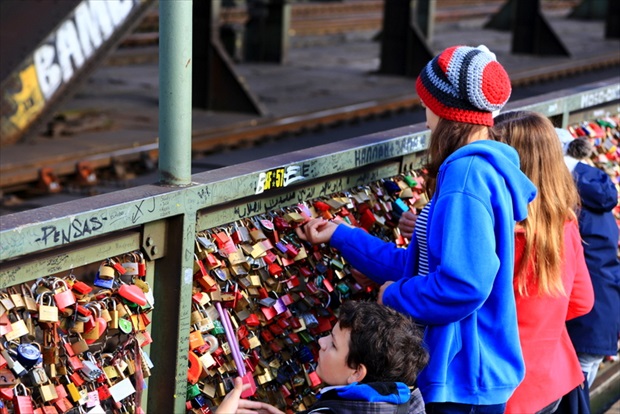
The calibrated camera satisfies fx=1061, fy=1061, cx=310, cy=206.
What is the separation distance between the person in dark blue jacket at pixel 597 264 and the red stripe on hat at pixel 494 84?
141 centimetres

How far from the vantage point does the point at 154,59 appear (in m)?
18.8

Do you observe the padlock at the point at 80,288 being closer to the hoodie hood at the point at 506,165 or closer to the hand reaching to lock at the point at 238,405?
the hand reaching to lock at the point at 238,405

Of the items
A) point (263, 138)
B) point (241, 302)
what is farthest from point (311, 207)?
point (263, 138)

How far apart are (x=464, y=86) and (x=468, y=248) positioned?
48 cm

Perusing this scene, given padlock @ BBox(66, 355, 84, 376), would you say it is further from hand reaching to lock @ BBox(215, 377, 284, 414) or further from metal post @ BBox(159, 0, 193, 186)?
metal post @ BBox(159, 0, 193, 186)

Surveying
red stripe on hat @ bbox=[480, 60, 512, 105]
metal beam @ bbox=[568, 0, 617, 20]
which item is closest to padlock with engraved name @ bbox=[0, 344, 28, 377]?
red stripe on hat @ bbox=[480, 60, 512, 105]

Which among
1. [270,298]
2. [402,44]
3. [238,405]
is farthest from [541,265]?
[402,44]

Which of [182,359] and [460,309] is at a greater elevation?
[460,309]

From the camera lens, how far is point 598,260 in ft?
14.6

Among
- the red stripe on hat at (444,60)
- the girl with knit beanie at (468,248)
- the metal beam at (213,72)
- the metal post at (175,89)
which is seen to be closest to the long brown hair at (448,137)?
the girl with knit beanie at (468,248)

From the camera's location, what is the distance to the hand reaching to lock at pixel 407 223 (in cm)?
380

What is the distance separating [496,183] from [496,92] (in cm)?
27

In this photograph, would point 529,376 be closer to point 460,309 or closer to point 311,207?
point 460,309

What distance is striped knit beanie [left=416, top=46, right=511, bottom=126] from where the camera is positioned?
302 cm
